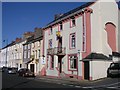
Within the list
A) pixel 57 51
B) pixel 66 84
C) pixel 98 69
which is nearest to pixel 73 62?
pixel 57 51

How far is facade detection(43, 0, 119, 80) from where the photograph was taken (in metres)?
31.6

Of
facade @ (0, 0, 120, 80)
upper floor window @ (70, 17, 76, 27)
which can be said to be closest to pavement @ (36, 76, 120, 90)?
facade @ (0, 0, 120, 80)

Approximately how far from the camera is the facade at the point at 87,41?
104ft

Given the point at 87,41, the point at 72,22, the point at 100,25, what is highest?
the point at 72,22

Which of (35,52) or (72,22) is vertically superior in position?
(72,22)

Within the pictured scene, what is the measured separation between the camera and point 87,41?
105ft

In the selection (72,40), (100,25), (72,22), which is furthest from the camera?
(72,22)

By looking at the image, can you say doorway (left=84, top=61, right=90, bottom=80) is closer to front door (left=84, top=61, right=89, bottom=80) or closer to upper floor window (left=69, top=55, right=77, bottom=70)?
front door (left=84, top=61, right=89, bottom=80)

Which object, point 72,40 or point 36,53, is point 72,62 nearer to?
point 72,40

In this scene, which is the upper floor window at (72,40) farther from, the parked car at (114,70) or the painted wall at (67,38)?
the parked car at (114,70)

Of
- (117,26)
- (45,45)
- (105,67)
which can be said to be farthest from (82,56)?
(45,45)

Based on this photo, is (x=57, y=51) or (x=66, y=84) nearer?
(x=66, y=84)

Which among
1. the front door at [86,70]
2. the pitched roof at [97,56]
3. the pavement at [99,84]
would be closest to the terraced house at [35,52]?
the front door at [86,70]

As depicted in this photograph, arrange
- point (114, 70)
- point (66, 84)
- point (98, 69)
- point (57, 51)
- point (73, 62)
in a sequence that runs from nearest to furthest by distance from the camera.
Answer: point (66, 84), point (114, 70), point (98, 69), point (73, 62), point (57, 51)
